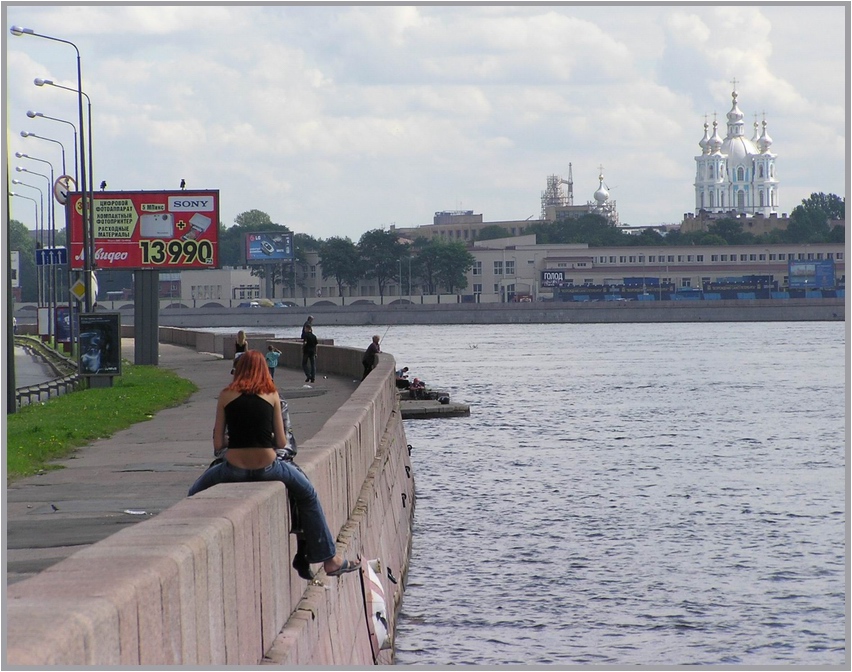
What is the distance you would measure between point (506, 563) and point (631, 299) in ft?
579

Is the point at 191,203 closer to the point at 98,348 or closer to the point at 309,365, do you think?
the point at 309,365

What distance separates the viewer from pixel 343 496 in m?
12.3

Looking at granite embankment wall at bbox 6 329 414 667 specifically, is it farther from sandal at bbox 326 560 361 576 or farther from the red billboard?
the red billboard

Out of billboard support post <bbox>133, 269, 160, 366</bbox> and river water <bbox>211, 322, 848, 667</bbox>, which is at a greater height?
billboard support post <bbox>133, 269, 160, 366</bbox>

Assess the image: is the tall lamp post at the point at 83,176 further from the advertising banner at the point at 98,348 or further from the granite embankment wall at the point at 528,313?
the granite embankment wall at the point at 528,313

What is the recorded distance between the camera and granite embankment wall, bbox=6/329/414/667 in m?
4.53

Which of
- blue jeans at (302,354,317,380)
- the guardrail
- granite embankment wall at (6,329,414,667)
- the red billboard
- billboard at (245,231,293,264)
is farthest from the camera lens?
billboard at (245,231,293,264)

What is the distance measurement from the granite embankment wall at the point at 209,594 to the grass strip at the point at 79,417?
7.41 m

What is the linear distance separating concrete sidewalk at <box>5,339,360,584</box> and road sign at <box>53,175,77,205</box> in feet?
105

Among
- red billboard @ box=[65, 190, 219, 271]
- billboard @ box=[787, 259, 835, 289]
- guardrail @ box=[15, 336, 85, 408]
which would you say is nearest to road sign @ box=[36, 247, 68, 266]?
guardrail @ box=[15, 336, 85, 408]

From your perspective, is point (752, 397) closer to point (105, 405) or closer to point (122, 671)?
point (105, 405)

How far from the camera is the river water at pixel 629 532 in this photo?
55.6 feet

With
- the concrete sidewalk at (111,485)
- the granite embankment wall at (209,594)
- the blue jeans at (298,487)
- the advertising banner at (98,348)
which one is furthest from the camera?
the advertising banner at (98,348)

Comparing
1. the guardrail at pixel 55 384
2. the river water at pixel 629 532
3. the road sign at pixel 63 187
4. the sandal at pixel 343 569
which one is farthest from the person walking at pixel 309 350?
the sandal at pixel 343 569
